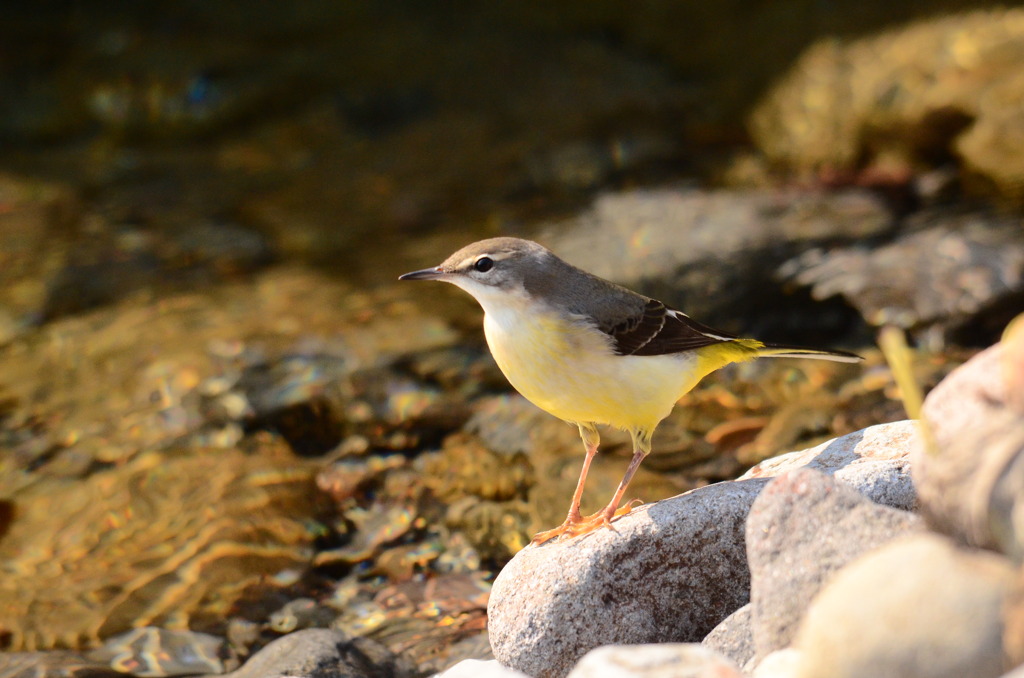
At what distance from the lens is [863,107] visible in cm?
1231

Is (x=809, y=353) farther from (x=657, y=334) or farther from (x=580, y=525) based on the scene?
(x=580, y=525)

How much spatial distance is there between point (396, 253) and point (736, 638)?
8.33 m

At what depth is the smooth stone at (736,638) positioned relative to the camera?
432cm

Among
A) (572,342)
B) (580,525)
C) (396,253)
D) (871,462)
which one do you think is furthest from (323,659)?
(396,253)

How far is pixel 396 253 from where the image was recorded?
1200cm

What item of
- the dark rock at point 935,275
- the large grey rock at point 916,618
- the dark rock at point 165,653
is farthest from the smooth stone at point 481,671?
the dark rock at point 935,275

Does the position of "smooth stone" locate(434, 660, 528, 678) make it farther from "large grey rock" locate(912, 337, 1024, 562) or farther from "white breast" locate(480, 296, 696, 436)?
"large grey rock" locate(912, 337, 1024, 562)

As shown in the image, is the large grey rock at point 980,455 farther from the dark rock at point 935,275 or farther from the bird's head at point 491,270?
the dark rock at point 935,275

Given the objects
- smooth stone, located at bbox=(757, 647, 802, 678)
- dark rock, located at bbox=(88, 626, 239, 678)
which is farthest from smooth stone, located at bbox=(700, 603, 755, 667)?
dark rock, located at bbox=(88, 626, 239, 678)

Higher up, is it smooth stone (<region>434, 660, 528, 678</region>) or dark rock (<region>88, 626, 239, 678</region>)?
smooth stone (<region>434, 660, 528, 678</region>)

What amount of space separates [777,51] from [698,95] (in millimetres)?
1328

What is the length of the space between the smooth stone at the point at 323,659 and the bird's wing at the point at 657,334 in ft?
7.56

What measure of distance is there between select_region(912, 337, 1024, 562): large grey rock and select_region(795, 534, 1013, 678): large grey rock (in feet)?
0.49

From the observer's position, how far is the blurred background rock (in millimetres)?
7223
